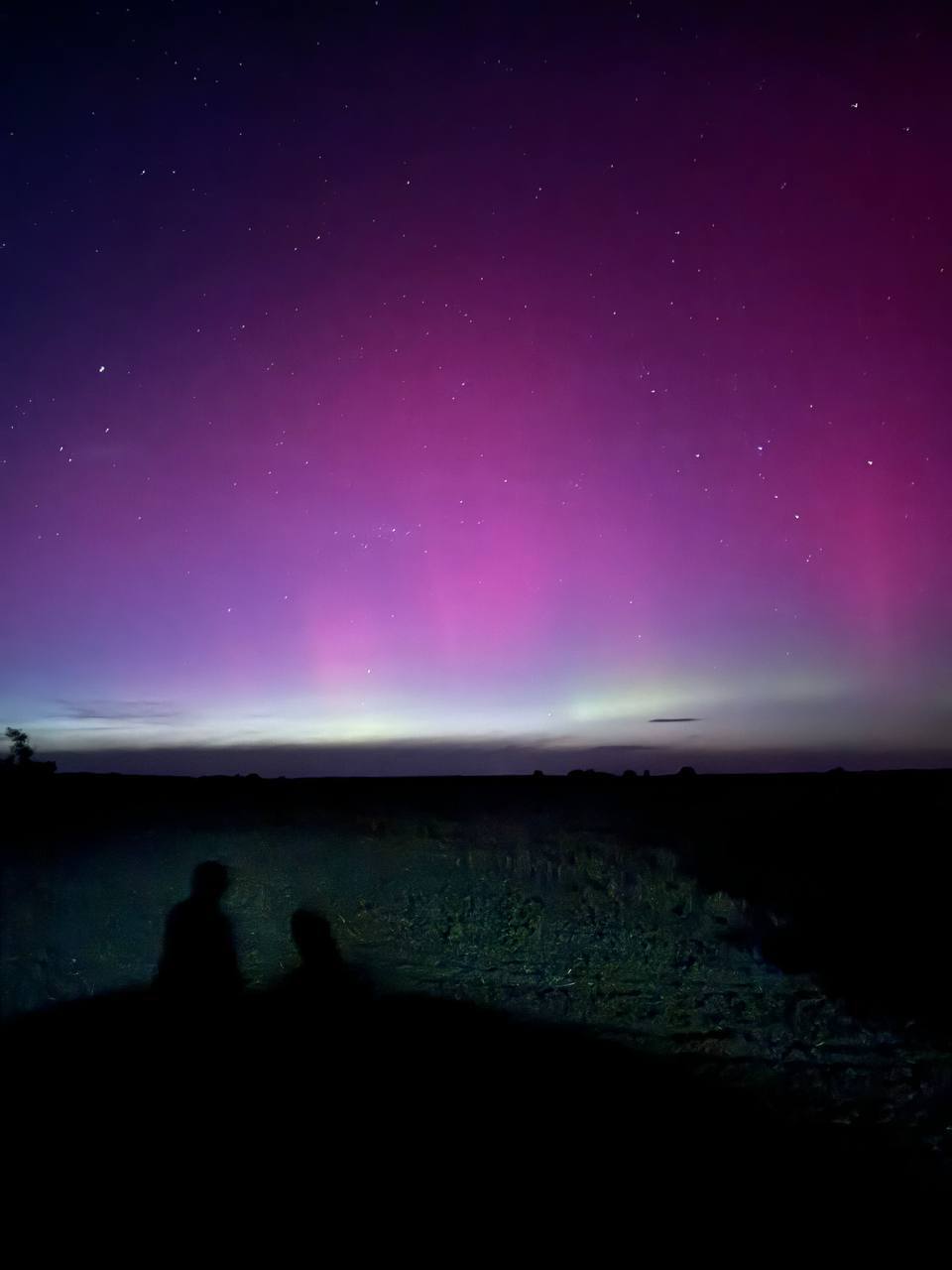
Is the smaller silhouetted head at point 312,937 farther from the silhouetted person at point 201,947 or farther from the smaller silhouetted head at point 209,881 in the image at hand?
the smaller silhouetted head at point 209,881

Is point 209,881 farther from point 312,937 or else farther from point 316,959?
point 316,959

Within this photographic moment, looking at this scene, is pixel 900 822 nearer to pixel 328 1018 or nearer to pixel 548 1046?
pixel 548 1046

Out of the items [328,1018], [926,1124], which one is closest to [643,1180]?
[926,1124]

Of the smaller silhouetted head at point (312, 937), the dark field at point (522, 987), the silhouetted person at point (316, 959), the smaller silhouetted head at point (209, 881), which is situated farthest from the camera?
the smaller silhouetted head at point (209, 881)

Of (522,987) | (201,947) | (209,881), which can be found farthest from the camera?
(209,881)

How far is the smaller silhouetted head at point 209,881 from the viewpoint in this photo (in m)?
5.71

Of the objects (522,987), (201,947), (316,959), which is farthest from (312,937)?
(522,987)

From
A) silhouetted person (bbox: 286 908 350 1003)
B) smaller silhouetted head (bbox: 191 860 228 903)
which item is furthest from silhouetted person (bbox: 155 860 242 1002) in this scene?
silhouetted person (bbox: 286 908 350 1003)

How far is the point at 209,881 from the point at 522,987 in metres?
2.66

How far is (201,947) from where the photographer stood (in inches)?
219

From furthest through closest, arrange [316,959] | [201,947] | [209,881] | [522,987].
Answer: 1. [209,881]
2. [201,947]
3. [316,959]
4. [522,987]

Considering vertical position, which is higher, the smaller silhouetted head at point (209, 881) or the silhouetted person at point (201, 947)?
the smaller silhouetted head at point (209, 881)

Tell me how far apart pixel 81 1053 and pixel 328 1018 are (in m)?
1.92

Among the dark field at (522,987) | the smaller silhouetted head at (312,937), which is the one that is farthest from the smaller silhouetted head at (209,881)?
the smaller silhouetted head at (312,937)
